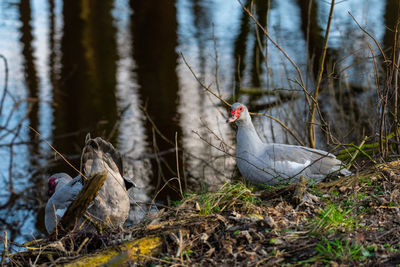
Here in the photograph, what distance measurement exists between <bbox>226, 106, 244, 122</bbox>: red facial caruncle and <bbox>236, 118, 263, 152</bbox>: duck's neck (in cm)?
10

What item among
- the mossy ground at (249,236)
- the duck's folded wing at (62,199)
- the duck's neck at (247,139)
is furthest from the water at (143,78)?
the mossy ground at (249,236)

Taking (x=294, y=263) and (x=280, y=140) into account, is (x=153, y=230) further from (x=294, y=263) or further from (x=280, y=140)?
(x=280, y=140)

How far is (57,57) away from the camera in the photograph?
1474 centimetres

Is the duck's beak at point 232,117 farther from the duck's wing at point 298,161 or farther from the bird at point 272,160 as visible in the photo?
the duck's wing at point 298,161

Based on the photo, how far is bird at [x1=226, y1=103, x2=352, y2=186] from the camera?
17.3 ft

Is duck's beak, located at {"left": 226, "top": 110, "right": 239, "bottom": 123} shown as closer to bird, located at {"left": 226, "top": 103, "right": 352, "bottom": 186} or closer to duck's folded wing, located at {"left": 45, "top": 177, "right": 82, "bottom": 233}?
bird, located at {"left": 226, "top": 103, "right": 352, "bottom": 186}

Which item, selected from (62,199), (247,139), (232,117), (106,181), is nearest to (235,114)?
(232,117)

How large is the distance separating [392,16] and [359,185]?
1085 centimetres

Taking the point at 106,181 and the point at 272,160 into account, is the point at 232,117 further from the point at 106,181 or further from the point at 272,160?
the point at 106,181

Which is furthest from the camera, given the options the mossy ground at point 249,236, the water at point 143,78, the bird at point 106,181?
the water at point 143,78

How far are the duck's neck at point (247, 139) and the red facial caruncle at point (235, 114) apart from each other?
10 centimetres

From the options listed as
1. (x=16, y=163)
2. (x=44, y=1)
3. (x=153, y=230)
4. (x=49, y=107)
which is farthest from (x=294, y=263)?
(x=44, y=1)

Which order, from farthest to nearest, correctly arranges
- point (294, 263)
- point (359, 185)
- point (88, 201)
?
point (359, 185)
point (88, 201)
point (294, 263)

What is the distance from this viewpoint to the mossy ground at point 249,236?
131 inches
